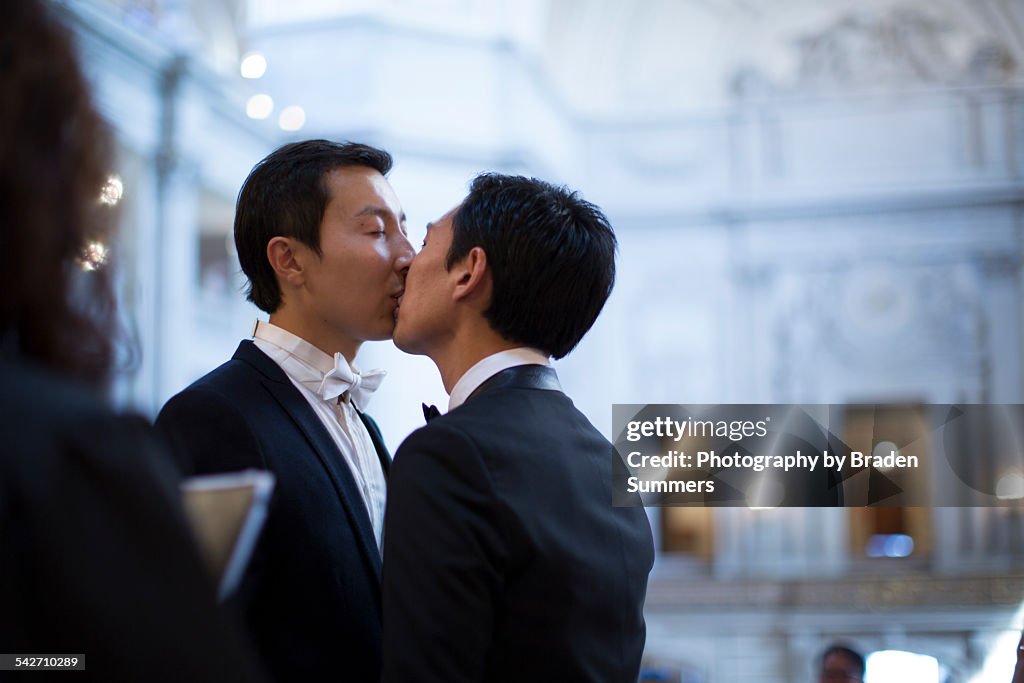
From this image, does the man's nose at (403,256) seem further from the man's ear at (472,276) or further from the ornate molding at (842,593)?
the ornate molding at (842,593)

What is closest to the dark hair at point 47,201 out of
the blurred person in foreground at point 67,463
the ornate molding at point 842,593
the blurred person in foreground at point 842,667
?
the blurred person in foreground at point 67,463

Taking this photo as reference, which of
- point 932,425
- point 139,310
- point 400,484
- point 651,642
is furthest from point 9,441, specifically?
point 932,425

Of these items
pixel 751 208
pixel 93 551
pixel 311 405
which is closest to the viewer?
pixel 93 551

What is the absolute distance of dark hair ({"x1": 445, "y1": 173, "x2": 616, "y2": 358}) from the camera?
1.25 meters

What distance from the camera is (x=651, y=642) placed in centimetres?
846

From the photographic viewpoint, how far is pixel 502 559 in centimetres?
107

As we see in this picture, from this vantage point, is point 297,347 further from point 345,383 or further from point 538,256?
point 538,256

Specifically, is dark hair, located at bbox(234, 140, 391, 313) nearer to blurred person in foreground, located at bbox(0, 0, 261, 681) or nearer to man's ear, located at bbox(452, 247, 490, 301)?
man's ear, located at bbox(452, 247, 490, 301)

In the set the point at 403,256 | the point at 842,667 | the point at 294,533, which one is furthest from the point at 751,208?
the point at 294,533

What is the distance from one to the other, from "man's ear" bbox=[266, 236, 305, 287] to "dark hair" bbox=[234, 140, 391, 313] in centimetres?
1

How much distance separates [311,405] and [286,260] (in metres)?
0.21

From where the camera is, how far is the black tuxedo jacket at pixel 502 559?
40.1 inches

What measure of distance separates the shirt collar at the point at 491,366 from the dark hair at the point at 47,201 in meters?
0.73

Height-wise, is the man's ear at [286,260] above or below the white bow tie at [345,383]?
above
